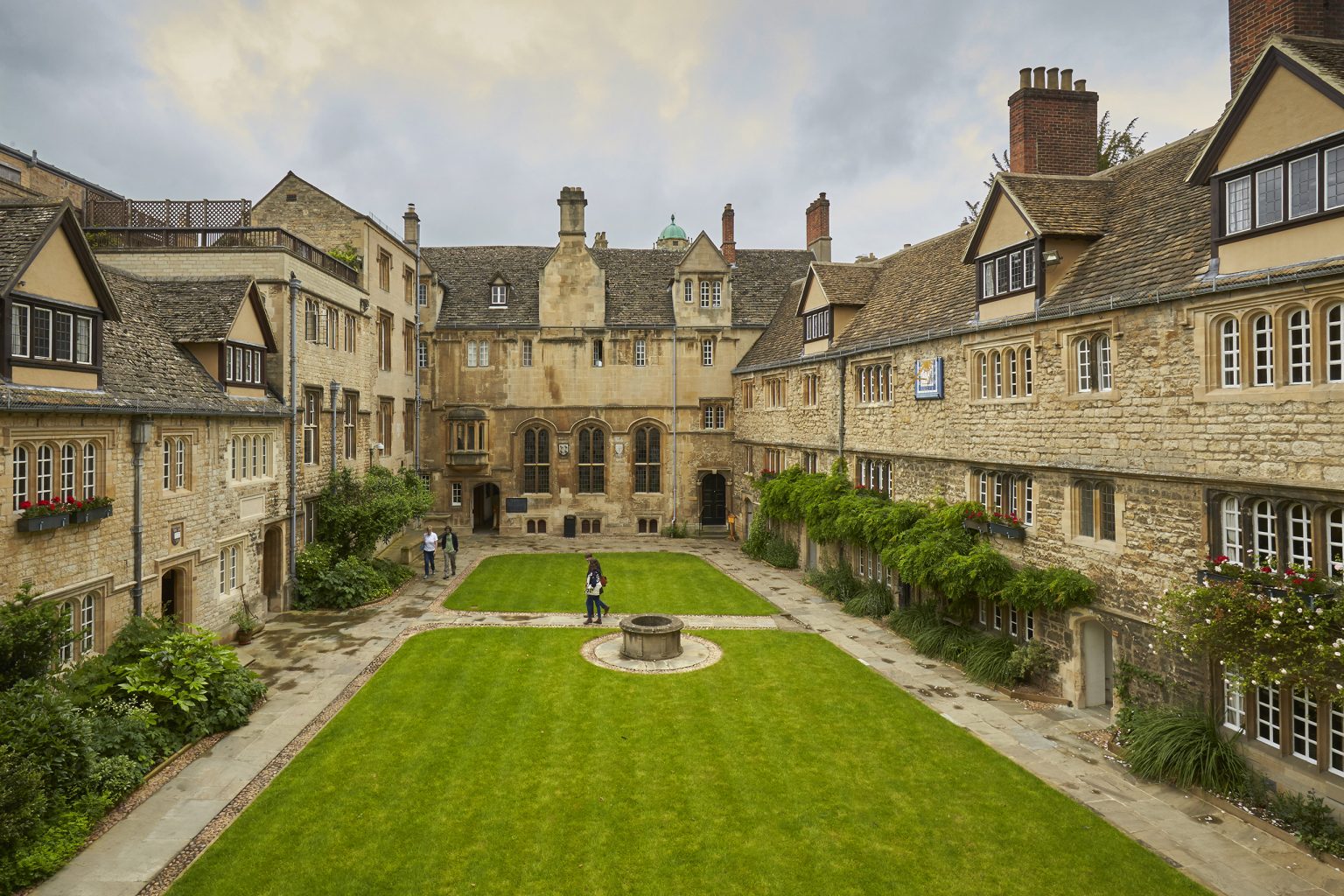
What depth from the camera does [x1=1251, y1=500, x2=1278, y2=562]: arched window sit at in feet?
38.9

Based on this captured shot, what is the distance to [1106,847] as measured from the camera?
1078 cm

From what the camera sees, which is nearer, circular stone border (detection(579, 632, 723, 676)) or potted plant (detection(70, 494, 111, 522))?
potted plant (detection(70, 494, 111, 522))

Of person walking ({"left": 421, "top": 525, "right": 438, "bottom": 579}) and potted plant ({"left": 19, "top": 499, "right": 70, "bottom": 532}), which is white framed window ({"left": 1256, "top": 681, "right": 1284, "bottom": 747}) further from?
person walking ({"left": 421, "top": 525, "right": 438, "bottom": 579})

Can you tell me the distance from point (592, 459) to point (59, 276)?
27194 mm

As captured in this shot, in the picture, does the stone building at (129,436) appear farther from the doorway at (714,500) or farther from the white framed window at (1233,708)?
the doorway at (714,500)

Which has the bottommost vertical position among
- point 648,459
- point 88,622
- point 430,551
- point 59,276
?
point 430,551

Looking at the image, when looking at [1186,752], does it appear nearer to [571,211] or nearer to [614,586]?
[614,586]

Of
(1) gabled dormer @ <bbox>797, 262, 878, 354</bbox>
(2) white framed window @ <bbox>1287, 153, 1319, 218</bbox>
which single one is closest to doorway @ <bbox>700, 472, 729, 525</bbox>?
(1) gabled dormer @ <bbox>797, 262, 878, 354</bbox>

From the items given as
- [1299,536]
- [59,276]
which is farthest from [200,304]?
[1299,536]

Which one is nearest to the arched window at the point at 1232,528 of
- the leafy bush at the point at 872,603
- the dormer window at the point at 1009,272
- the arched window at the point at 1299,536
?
the arched window at the point at 1299,536

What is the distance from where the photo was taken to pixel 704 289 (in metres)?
40.1

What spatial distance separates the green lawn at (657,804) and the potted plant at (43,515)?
6094mm

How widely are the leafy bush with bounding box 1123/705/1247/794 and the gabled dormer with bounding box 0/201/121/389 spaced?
2082cm

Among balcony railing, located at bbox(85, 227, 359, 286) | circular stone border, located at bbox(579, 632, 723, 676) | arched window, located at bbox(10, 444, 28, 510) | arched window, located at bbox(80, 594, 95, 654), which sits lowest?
circular stone border, located at bbox(579, 632, 723, 676)
